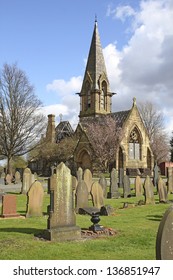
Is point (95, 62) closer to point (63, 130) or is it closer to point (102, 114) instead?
point (102, 114)

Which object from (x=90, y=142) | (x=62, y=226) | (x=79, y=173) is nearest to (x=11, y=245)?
(x=62, y=226)

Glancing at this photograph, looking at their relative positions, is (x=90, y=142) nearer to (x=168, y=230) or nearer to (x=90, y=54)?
(x=90, y=54)

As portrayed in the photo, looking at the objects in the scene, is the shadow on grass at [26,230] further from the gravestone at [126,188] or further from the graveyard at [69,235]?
the gravestone at [126,188]

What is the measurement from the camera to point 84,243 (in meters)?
8.27

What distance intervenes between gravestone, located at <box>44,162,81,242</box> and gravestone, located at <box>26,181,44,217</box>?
10.8 ft

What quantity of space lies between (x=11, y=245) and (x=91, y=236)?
2175 mm

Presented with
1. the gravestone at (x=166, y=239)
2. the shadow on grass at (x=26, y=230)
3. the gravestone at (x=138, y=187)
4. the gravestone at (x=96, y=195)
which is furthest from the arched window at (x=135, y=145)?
the gravestone at (x=166, y=239)

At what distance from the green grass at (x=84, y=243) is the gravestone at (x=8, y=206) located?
1.98 ft

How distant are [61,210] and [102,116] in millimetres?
42531

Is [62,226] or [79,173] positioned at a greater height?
[79,173]

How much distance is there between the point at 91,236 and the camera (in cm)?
901

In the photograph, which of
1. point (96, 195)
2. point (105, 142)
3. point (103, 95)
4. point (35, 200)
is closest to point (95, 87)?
point (103, 95)

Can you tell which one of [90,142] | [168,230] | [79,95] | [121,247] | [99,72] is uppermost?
[99,72]

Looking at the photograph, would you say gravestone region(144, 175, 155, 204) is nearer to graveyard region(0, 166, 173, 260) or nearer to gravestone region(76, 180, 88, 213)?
graveyard region(0, 166, 173, 260)
